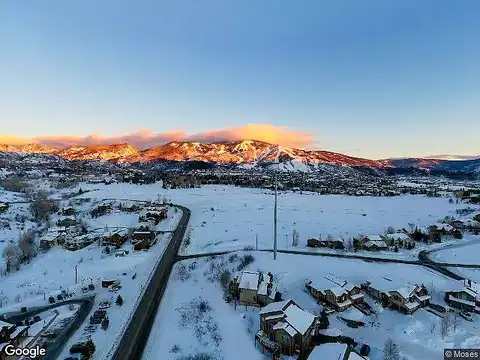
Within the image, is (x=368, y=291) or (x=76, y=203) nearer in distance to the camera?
(x=368, y=291)

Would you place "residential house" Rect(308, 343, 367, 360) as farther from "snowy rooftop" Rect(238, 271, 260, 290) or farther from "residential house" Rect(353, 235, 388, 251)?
"residential house" Rect(353, 235, 388, 251)

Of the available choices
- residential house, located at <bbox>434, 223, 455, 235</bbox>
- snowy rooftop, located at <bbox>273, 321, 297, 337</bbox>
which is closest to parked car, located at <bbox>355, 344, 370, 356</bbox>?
snowy rooftop, located at <bbox>273, 321, 297, 337</bbox>

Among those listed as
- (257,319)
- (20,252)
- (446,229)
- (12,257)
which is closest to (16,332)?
(257,319)

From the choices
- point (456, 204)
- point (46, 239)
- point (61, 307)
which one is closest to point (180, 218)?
point (46, 239)

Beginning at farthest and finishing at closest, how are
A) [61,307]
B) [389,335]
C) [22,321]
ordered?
[61,307] → [22,321] → [389,335]

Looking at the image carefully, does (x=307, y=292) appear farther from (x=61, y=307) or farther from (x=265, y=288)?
(x=61, y=307)

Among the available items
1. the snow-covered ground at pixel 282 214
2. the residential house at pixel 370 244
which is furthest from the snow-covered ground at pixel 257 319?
the snow-covered ground at pixel 282 214
